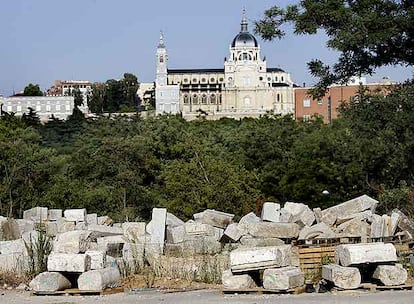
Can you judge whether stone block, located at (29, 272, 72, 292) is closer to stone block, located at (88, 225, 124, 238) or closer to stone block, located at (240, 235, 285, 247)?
stone block, located at (88, 225, 124, 238)

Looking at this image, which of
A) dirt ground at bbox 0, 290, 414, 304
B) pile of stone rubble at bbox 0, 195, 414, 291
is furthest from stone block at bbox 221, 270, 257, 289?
dirt ground at bbox 0, 290, 414, 304

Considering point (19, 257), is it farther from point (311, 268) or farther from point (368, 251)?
point (368, 251)

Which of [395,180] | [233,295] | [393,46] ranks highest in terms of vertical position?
[393,46]

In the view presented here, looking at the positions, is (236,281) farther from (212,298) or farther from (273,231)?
(273,231)

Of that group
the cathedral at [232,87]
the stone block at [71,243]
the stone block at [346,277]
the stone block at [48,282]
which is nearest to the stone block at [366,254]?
the stone block at [346,277]

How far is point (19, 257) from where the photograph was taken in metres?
13.0

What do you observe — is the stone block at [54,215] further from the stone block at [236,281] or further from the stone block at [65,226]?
the stone block at [236,281]

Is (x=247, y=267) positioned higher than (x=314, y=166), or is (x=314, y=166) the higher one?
(x=314, y=166)

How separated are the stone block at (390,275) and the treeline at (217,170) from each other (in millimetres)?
5770

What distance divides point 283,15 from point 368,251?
4.90 m

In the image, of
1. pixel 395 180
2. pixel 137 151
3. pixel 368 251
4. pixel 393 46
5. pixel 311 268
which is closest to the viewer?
pixel 368 251

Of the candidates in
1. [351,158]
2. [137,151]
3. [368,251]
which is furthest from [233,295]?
[137,151]

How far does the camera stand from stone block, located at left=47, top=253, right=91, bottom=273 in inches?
436

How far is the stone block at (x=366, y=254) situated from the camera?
10484 mm
